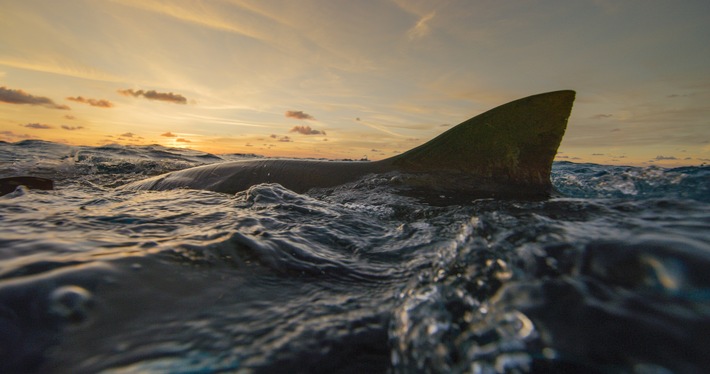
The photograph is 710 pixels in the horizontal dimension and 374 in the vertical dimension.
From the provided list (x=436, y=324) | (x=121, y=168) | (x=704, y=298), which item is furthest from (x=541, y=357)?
(x=121, y=168)

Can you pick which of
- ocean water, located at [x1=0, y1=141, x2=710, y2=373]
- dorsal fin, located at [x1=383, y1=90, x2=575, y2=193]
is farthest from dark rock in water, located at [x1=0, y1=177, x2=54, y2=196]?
dorsal fin, located at [x1=383, y1=90, x2=575, y2=193]

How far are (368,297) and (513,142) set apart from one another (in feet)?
11.7

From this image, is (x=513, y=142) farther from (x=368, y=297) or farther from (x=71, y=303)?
(x=71, y=303)

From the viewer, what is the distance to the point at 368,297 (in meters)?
1.98

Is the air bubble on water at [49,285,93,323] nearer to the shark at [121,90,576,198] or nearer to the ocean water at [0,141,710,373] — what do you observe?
the ocean water at [0,141,710,373]

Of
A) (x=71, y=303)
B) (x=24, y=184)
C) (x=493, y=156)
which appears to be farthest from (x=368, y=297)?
(x=24, y=184)

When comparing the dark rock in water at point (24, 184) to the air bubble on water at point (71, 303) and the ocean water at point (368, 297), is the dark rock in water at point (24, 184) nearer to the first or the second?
the ocean water at point (368, 297)

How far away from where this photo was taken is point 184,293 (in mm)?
1779

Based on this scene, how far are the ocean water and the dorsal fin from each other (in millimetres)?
1513

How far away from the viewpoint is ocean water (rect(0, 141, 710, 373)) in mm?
1244

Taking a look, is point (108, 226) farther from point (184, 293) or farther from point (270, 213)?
point (184, 293)

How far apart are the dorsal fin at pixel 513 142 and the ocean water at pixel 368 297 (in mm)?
1513

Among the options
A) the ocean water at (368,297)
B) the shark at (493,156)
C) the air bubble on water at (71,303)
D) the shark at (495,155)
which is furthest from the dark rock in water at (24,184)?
the air bubble on water at (71,303)

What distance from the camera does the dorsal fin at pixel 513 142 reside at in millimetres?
4281
